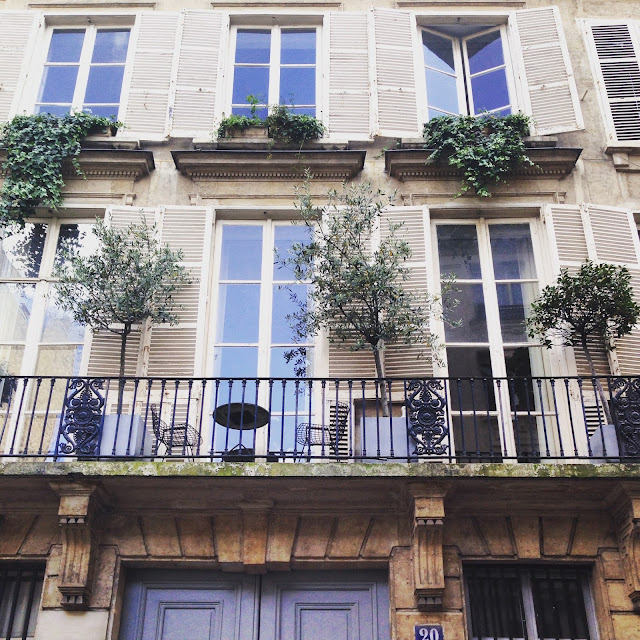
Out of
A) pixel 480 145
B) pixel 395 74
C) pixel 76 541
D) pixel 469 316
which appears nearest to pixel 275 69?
pixel 395 74

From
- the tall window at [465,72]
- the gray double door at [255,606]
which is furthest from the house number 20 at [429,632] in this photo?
the tall window at [465,72]

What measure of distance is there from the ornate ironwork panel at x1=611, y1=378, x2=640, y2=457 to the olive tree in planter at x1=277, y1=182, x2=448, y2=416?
1.74 meters

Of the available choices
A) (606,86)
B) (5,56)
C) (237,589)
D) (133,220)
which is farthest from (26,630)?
(606,86)

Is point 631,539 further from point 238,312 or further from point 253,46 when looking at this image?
point 253,46

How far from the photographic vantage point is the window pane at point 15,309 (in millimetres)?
8523

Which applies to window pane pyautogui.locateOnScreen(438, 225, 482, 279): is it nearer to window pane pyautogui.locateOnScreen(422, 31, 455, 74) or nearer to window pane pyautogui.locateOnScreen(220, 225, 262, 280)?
window pane pyautogui.locateOnScreen(220, 225, 262, 280)

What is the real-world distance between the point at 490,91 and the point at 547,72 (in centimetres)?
67

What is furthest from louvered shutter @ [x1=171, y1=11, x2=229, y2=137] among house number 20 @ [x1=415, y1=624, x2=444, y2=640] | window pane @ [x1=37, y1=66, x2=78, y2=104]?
house number 20 @ [x1=415, y1=624, x2=444, y2=640]

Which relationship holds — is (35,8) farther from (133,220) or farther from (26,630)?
(26,630)

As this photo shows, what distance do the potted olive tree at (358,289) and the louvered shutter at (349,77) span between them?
4.35 ft

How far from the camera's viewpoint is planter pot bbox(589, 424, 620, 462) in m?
7.02

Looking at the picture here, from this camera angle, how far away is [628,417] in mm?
7113

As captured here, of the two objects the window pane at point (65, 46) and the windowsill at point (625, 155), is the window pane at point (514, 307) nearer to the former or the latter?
the windowsill at point (625, 155)

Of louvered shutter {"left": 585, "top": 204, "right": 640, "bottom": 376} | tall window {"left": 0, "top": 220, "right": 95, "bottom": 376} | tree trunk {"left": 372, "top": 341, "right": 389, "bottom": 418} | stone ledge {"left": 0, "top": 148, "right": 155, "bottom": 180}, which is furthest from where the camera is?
stone ledge {"left": 0, "top": 148, "right": 155, "bottom": 180}
